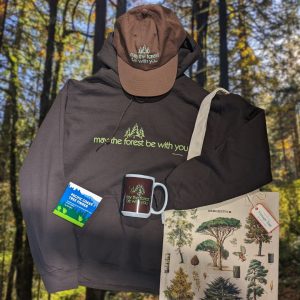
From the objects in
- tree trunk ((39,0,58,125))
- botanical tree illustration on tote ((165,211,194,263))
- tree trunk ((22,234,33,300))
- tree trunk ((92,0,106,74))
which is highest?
tree trunk ((39,0,58,125))

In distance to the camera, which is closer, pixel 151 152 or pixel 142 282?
pixel 142 282

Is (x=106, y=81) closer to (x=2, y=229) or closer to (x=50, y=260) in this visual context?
(x=50, y=260)

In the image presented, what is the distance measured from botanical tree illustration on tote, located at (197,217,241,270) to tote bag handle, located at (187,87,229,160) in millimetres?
338

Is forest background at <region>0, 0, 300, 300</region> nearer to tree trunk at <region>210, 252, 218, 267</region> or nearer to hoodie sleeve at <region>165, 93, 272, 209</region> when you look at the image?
hoodie sleeve at <region>165, 93, 272, 209</region>

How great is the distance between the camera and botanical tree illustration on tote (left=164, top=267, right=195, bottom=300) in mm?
1710

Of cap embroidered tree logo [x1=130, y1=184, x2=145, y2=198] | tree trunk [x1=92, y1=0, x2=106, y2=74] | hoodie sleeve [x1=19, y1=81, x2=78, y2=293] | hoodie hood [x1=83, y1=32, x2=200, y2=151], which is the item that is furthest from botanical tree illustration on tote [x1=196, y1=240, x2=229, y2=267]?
tree trunk [x1=92, y1=0, x2=106, y2=74]

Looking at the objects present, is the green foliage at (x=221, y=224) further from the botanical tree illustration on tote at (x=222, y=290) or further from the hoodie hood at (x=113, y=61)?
the hoodie hood at (x=113, y=61)

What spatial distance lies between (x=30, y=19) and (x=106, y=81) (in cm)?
754

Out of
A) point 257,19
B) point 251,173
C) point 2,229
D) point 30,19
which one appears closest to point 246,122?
point 251,173

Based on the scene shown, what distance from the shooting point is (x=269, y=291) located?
67.8 inches

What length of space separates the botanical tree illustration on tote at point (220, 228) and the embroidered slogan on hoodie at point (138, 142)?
408 mm

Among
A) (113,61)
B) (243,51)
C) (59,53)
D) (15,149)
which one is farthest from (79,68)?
(113,61)

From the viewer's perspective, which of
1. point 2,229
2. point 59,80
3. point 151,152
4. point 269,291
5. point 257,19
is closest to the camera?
point 269,291

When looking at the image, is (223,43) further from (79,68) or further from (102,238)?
(79,68)
